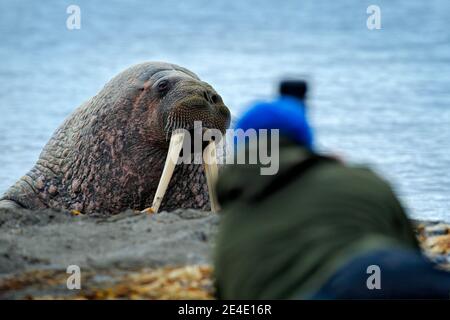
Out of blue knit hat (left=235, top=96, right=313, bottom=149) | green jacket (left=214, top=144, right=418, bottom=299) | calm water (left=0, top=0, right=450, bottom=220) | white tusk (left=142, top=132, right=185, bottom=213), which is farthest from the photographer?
calm water (left=0, top=0, right=450, bottom=220)

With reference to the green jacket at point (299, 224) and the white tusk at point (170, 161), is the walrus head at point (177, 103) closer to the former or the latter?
the white tusk at point (170, 161)

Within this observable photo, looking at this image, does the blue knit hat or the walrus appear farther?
the walrus

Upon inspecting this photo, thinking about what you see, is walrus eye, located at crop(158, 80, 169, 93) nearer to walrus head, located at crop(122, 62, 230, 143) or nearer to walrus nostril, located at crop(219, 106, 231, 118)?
walrus head, located at crop(122, 62, 230, 143)

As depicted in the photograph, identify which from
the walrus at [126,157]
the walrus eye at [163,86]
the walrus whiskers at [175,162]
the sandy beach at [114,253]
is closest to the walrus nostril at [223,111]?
the walrus at [126,157]

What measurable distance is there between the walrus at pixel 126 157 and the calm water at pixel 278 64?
159 cm

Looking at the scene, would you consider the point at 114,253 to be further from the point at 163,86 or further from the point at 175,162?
the point at 163,86

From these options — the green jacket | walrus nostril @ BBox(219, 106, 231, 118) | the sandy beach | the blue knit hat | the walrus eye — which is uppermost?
the walrus eye

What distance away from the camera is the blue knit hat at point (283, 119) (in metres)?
4.45

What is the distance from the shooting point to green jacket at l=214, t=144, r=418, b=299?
4.10m

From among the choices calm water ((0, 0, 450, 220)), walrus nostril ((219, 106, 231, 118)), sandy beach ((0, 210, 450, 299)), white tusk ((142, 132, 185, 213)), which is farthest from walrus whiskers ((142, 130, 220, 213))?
calm water ((0, 0, 450, 220))

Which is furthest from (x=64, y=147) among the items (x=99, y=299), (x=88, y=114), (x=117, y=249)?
(x=99, y=299)

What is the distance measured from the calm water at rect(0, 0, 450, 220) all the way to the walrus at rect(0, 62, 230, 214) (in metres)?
1.59

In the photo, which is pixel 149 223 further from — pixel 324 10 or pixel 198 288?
pixel 324 10

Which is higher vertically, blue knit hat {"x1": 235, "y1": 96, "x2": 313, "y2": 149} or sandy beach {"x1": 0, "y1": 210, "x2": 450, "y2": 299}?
blue knit hat {"x1": 235, "y1": 96, "x2": 313, "y2": 149}
